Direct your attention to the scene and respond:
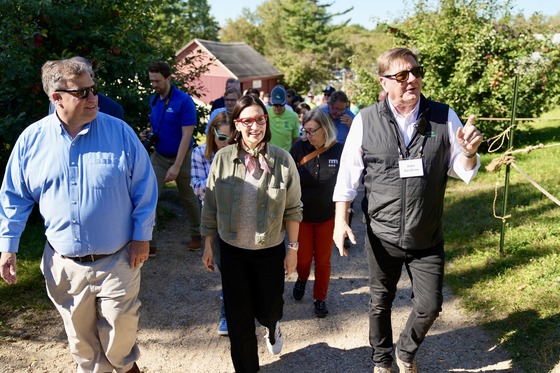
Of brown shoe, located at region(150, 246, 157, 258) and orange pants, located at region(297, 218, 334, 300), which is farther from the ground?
orange pants, located at region(297, 218, 334, 300)

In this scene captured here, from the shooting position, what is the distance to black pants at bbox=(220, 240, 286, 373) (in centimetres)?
379

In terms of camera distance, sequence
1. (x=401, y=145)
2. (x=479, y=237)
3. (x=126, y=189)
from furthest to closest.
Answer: (x=479, y=237), (x=401, y=145), (x=126, y=189)

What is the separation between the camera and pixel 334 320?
5.02m

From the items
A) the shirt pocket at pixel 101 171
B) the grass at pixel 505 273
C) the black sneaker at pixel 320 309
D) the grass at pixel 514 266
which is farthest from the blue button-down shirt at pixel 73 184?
the grass at pixel 514 266

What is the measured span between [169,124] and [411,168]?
3.61 m

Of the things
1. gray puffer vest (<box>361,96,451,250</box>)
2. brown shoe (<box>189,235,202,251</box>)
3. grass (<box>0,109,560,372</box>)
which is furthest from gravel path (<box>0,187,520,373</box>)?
gray puffer vest (<box>361,96,451,250</box>)

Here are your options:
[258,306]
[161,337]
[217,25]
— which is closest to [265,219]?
[258,306]

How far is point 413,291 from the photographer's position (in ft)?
12.3

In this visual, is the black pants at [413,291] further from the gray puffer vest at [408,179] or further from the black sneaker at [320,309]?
the black sneaker at [320,309]

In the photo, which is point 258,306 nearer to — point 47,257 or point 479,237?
point 47,257

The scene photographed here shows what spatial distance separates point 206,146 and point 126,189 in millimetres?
1433

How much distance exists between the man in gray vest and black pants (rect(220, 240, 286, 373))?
511 mm

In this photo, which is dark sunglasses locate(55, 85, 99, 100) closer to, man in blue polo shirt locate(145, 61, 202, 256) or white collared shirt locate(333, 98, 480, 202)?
white collared shirt locate(333, 98, 480, 202)

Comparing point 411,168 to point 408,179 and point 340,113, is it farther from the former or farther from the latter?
point 340,113
